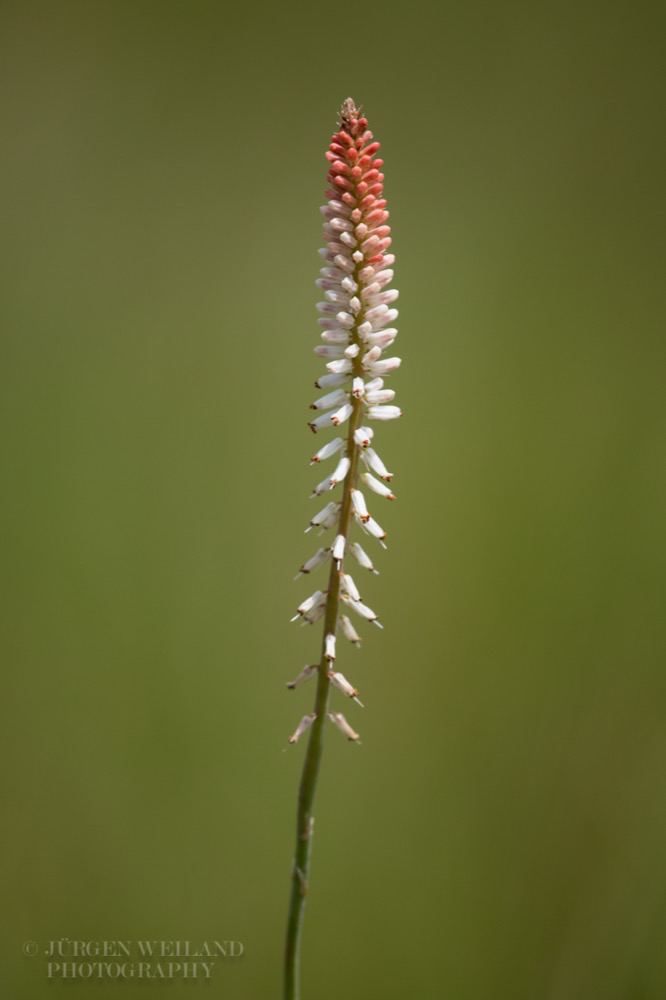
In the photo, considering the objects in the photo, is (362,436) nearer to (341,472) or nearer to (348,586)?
(341,472)

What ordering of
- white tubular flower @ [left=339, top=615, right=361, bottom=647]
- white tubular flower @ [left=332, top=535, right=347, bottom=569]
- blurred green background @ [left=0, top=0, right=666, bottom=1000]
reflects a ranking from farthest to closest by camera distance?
blurred green background @ [left=0, top=0, right=666, bottom=1000] < white tubular flower @ [left=339, top=615, right=361, bottom=647] < white tubular flower @ [left=332, top=535, right=347, bottom=569]

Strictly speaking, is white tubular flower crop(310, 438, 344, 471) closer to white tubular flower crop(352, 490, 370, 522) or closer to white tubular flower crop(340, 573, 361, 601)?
white tubular flower crop(352, 490, 370, 522)

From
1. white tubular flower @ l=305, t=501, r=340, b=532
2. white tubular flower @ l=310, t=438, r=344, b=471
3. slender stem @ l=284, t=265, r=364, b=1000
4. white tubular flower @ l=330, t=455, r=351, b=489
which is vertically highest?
white tubular flower @ l=310, t=438, r=344, b=471

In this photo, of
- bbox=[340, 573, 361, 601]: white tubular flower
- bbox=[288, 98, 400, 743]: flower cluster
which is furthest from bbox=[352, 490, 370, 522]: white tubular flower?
bbox=[340, 573, 361, 601]: white tubular flower

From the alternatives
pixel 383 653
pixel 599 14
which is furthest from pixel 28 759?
pixel 599 14

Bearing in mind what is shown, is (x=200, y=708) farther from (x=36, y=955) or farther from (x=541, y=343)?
(x=541, y=343)

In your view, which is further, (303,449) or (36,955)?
(303,449)

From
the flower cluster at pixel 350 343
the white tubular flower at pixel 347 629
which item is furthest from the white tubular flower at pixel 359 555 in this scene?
the white tubular flower at pixel 347 629
